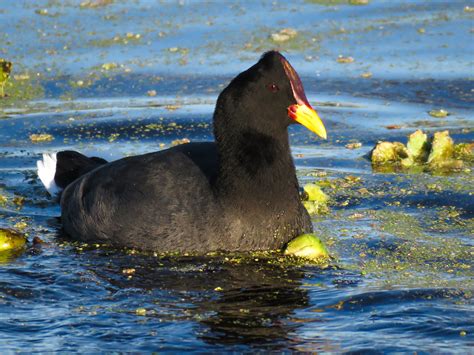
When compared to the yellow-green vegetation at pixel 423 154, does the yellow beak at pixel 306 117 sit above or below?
above

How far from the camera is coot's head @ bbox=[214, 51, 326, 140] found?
24.3ft

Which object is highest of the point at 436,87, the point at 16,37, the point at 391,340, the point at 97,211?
the point at 16,37

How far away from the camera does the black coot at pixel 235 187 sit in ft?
24.0

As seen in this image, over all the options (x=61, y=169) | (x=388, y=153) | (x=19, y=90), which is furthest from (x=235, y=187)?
(x=19, y=90)

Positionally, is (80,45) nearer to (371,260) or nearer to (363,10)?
(363,10)

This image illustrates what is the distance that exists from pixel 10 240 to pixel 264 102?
6.65 ft

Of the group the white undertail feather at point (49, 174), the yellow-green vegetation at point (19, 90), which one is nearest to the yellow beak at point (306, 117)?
the white undertail feather at point (49, 174)

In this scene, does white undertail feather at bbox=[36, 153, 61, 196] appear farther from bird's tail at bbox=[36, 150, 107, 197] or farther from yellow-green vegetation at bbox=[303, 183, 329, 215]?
yellow-green vegetation at bbox=[303, 183, 329, 215]

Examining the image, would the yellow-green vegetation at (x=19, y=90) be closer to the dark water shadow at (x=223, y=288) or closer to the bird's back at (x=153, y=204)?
the bird's back at (x=153, y=204)

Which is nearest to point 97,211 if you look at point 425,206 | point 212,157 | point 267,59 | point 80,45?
point 212,157

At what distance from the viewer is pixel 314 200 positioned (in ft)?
28.0

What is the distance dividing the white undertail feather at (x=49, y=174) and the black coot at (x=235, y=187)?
1.37 meters

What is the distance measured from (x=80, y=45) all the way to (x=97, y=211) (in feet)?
20.6

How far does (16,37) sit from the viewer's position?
13.9m
